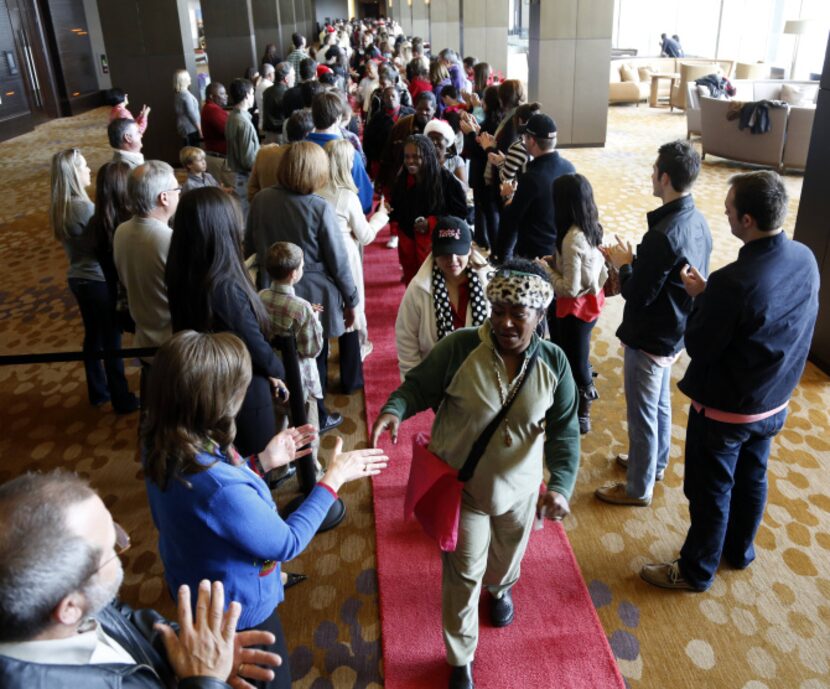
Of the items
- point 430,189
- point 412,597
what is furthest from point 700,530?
point 430,189

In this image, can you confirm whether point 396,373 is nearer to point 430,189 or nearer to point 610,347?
point 430,189

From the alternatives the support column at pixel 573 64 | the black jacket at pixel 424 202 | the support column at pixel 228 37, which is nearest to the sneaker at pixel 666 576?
the black jacket at pixel 424 202

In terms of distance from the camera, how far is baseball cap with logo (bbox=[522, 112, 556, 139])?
4316 mm

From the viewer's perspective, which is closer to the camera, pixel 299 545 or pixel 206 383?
pixel 206 383

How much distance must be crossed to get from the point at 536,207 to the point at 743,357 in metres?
2.19

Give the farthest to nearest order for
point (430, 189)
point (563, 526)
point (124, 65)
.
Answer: point (124, 65), point (430, 189), point (563, 526)

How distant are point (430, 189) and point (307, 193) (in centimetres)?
134

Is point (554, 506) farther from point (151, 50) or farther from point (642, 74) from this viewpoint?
point (642, 74)

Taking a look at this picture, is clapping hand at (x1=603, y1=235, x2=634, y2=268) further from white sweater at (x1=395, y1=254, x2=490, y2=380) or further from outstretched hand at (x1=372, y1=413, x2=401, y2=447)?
outstretched hand at (x1=372, y1=413, x2=401, y2=447)

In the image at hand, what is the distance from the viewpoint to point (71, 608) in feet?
3.89

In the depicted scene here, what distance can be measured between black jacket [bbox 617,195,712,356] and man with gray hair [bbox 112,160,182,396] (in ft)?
7.11

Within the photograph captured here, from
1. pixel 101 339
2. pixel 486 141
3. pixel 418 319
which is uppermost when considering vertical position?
pixel 486 141

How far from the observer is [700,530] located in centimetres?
286

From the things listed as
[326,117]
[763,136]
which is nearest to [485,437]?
[326,117]
